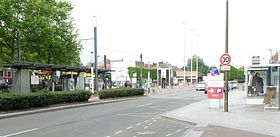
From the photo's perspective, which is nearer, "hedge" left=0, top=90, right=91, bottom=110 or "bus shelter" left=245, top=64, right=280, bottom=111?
"hedge" left=0, top=90, right=91, bottom=110

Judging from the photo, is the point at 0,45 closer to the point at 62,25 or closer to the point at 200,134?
the point at 62,25

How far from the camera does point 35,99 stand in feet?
73.5

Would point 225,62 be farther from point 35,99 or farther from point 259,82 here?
point 35,99

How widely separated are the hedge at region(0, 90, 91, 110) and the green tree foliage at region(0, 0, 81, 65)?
1297 centimetres

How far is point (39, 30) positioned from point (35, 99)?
17482 millimetres

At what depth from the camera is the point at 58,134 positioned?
1239 cm

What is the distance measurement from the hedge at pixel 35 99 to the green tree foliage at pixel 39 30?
1297 cm

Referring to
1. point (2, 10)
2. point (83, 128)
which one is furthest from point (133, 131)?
point (2, 10)

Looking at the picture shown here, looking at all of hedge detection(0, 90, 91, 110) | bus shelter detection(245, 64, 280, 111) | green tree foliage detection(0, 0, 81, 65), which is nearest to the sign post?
bus shelter detection(245, 64, 280, 111)

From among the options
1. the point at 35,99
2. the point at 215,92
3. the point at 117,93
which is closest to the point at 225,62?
the point at 215,92

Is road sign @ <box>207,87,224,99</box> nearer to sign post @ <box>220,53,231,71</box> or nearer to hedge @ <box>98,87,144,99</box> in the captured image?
sign post @ <box>220,53,231,71</box>

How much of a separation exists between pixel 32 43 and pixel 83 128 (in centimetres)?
2813

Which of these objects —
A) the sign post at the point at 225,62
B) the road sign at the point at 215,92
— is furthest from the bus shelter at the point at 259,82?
the sign post at the point at 225,62

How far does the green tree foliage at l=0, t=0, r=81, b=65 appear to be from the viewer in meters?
36.8
